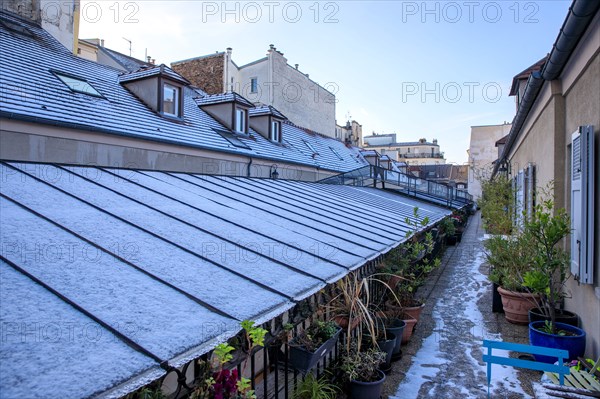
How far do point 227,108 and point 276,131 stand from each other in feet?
12.1

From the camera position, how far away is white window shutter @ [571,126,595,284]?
4289mm

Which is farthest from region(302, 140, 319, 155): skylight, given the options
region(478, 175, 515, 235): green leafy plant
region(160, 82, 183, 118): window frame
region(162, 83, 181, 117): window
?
region(478, 175, 515, 235): green leafy plant

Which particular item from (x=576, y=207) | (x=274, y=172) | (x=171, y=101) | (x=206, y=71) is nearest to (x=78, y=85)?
(x=171, y=101)

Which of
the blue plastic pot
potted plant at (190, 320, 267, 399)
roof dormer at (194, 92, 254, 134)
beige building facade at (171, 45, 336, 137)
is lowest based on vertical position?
the blue plastic pot

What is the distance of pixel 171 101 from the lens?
43.2 feet

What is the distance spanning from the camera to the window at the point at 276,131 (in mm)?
18794

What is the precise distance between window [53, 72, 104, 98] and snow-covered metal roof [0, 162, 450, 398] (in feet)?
20.6

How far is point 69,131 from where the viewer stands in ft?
28.0

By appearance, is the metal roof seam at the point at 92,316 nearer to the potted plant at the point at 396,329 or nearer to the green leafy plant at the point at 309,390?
the green leafy plant at the point at 309,390

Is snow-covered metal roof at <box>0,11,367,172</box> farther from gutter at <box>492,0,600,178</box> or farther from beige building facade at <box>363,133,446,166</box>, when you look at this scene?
beige building facade at <box>363,133,446,166</box>

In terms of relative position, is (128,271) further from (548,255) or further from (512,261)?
(512,261)

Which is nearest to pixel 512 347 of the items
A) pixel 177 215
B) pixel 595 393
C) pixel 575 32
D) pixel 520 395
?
pixel 520 395

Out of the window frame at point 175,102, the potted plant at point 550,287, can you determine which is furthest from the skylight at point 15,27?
the potted plant at point 550,287

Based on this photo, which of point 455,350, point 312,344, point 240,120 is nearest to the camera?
point 312,344
